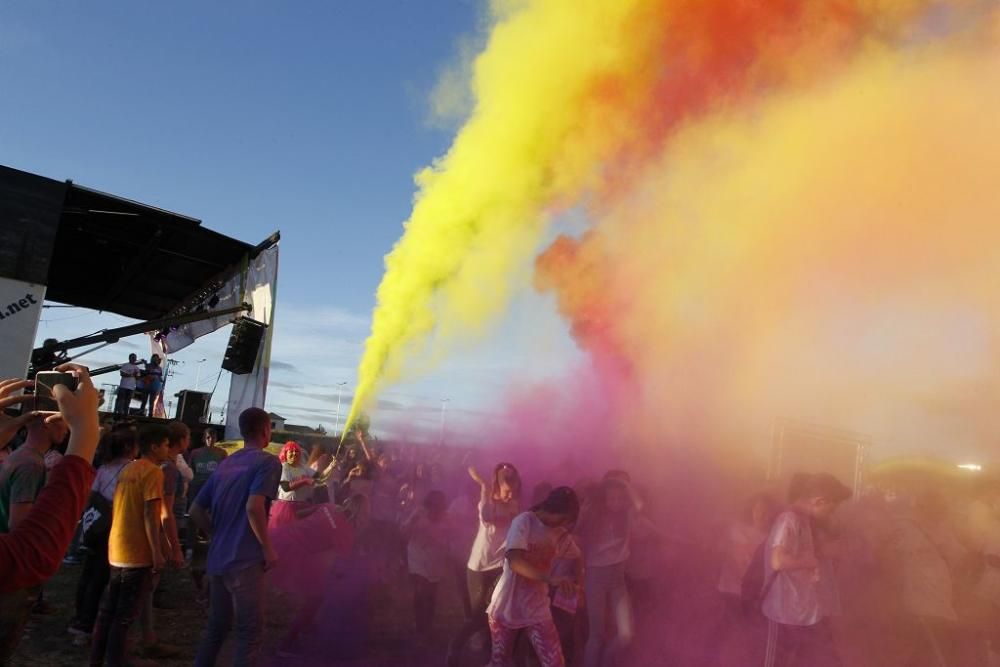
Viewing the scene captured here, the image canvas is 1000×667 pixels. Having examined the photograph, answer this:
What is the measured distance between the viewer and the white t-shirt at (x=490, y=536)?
18.6 feet

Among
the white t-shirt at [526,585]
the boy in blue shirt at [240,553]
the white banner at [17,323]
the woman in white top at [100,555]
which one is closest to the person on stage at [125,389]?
the white banner at [17,323]

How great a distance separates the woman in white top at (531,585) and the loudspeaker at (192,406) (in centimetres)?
956

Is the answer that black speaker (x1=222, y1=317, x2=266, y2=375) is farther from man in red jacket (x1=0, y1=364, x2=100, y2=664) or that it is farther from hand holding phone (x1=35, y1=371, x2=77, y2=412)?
man in red jacket (x1=0, y1=364, x2=100, y2=664)

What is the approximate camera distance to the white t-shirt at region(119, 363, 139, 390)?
14.2 meters

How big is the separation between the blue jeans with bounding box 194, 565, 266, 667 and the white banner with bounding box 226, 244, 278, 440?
7247 mm

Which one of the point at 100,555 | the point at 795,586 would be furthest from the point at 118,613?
the point at 795,586

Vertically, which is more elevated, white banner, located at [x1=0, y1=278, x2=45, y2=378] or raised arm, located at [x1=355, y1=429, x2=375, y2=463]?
white banner, located at [x1=0, y1=278, x2=45, y2=378]

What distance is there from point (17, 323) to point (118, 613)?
636 cm

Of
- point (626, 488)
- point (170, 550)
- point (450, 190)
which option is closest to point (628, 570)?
point (626, 488)

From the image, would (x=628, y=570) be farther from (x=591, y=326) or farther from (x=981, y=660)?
(x=591, y=326)

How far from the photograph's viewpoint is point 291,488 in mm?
7391

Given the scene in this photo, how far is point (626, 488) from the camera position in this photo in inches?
221

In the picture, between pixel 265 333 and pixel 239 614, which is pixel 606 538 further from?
pixel 265 333

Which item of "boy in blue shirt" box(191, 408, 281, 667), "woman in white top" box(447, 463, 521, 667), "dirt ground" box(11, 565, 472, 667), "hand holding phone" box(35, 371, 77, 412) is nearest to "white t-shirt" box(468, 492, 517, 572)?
"woman in white top" box(447, 463, 521, 667)
